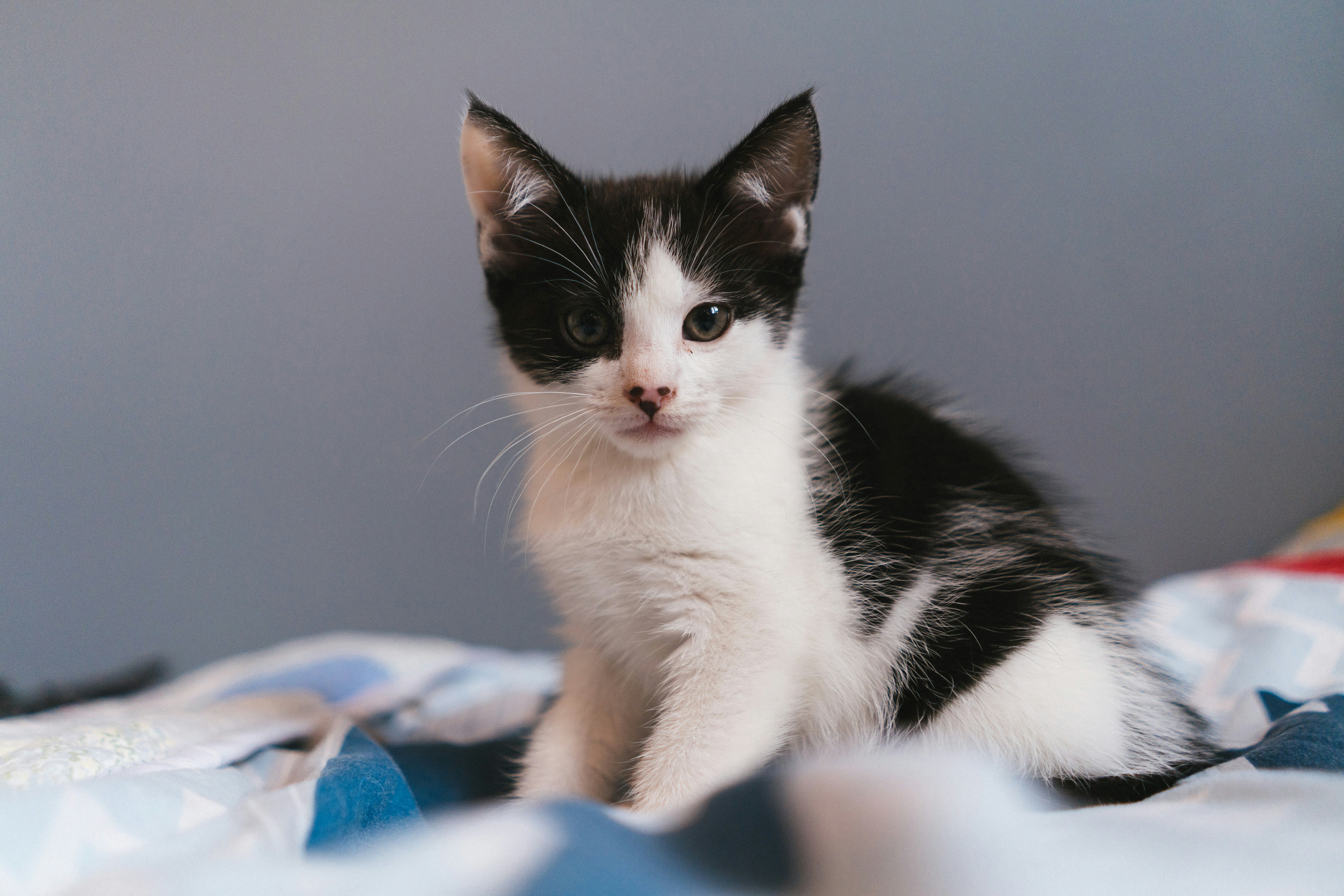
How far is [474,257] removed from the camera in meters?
1.89

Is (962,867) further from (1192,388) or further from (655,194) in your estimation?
(1192,388)

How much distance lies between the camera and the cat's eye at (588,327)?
2.89 ft

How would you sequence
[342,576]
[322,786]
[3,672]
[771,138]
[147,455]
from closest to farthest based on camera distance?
[322,786], [771,138], [3,672], [147,455], [342,576]

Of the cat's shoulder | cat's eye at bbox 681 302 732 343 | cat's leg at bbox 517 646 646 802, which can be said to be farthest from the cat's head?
cat's leg at bbox 517 646 646 802

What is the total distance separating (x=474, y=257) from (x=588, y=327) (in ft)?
3.66

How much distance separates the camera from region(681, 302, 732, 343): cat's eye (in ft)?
2.88

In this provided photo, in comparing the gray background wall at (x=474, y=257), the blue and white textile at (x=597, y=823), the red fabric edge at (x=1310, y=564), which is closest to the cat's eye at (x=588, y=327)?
the blue and white textile at (x=597, y=823)

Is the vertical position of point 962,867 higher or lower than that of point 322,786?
higher

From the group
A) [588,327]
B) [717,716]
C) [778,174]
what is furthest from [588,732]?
[778,174]

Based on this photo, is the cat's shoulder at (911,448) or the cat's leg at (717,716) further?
the cat's shoulder at (911,448)

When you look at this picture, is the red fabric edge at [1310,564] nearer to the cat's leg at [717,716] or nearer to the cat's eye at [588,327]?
the cat's leg at [717,716]

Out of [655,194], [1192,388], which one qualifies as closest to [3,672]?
[655,194]

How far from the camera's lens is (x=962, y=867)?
0.49 m

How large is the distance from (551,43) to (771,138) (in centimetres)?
113
